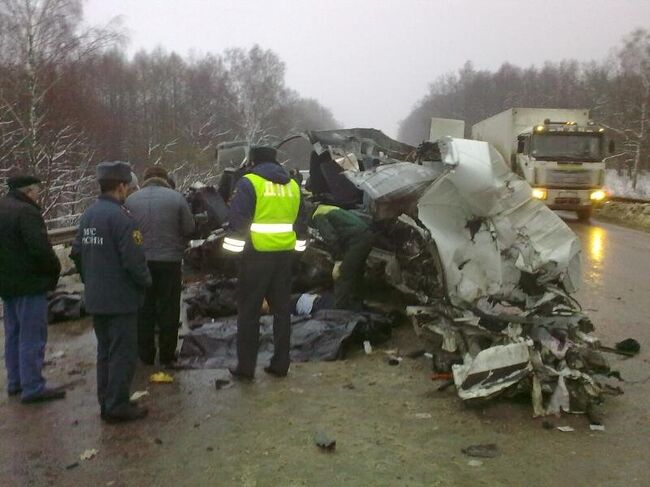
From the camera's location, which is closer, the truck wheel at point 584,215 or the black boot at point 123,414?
the black boot at point 123,414

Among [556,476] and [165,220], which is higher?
[165,220]

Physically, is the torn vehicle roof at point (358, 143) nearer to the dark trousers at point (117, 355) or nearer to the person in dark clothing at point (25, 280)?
the person in dark clothing at point (25, 280)

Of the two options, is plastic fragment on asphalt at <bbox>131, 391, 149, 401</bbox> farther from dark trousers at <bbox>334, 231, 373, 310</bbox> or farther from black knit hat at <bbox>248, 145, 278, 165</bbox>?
dark trousers at <bbox>334, 231, 373, 310</bbox>

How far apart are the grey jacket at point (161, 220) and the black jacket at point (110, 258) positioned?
1080mm

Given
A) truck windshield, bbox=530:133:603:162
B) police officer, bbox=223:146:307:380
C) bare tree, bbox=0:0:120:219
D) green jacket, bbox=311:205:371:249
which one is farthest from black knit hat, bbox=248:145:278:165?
bare tree, bbox=0:0:120:219

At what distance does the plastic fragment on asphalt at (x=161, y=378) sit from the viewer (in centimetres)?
510

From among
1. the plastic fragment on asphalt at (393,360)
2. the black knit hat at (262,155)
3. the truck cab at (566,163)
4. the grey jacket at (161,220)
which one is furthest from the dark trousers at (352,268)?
the truck cab at (566,163)

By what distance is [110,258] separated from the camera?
13.9 feet

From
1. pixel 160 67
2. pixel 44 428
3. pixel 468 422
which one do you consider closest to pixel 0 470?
pixel 44 428

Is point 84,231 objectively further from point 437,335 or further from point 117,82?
point 117,82

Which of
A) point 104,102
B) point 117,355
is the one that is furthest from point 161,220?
point 104,102

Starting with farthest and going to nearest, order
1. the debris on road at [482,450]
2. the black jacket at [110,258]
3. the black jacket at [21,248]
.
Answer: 1. the black jacket at [21,248]
2. the black jacket at [110,258]
3. the debris on road at [482,450]

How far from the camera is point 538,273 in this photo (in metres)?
5.06

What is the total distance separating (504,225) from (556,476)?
93.2 inches
